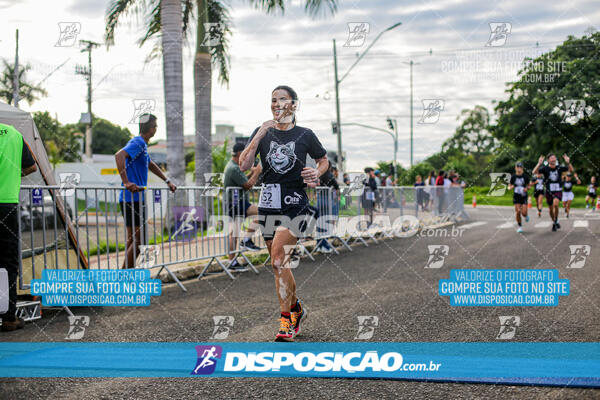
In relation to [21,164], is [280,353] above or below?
below

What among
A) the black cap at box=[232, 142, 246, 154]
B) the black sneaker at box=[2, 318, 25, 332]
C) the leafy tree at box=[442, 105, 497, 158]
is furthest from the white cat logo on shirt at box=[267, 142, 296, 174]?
the leafy tree at box=[442, 105, 497, 158]

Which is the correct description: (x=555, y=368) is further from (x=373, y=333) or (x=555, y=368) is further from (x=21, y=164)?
(x=21, y=164)

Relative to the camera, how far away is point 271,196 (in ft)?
14.3

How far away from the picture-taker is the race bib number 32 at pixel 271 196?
4.34 m

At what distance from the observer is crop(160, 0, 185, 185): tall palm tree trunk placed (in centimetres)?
1054

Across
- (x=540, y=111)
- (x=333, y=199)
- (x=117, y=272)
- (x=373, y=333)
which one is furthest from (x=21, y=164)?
Answer: (x=540, y=111)

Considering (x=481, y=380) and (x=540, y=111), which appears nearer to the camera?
(x=481, y=380)

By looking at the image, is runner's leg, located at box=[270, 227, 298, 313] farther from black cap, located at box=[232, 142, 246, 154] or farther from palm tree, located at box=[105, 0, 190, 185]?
palm tree, located at box=[105, 0, 190, 185]

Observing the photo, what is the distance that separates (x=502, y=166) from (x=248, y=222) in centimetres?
4613

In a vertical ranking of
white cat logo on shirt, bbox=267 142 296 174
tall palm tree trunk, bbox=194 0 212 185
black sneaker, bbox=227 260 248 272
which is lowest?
black sneaker, bbox=227 260 248 272

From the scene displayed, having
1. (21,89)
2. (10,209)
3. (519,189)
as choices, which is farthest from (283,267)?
(21,89)

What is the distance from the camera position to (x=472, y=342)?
13.5 ft

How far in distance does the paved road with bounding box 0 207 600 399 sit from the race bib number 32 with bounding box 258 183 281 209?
1.10 metres

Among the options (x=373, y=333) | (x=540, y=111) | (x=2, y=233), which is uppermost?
(x=540, y=111)
